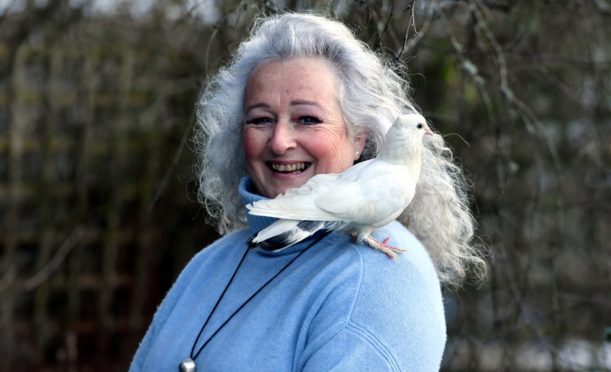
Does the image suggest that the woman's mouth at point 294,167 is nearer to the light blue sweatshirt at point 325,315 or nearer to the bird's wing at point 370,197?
the light blue sweatshirt at point 325,315

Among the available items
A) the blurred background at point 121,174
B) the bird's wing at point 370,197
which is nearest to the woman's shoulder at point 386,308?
the bird's wing at point 370,197

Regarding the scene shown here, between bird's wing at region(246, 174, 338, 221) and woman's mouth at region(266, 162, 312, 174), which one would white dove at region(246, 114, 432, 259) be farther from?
woman's mouth at region(266, 162, 312, 174)

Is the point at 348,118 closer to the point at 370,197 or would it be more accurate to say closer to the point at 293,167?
the point at 293,167

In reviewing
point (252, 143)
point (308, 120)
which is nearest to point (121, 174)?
point (252, 143)

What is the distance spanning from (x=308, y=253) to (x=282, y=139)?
0.80ft

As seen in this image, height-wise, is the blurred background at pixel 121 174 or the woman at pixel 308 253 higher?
the woman at pixel 308 253

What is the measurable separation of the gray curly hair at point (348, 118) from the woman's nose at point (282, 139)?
0.13 meters

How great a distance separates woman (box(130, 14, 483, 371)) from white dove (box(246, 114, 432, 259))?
11cm

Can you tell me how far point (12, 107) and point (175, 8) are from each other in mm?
1047

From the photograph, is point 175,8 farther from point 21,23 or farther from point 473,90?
point 473,90

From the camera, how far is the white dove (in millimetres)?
1545

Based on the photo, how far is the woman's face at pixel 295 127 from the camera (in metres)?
1.75

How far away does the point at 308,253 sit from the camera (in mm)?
1757

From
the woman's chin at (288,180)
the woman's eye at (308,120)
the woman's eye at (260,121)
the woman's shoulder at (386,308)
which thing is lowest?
the woman's shoulder at (386,308)
